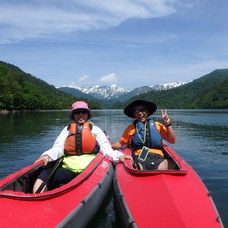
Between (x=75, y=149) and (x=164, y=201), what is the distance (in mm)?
2731

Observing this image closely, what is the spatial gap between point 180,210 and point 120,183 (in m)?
1.82

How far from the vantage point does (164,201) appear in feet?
→ 14.3

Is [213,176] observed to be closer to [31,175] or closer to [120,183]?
[120,183]

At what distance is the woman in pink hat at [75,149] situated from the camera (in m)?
5.86

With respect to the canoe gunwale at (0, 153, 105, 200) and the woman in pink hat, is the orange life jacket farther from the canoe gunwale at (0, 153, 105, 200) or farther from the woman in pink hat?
the canoe gunwale at (0, 153, 105, 200)

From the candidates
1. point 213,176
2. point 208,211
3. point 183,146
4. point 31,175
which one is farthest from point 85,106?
point 183,146

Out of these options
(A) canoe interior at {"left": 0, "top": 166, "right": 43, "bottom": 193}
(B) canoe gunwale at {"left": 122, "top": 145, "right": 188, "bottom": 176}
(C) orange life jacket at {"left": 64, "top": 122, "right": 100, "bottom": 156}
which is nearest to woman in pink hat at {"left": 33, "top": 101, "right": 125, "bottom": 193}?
(C) orange life jacket at {"left": 64, "top": 122, "right": 100, "bottom": 156}

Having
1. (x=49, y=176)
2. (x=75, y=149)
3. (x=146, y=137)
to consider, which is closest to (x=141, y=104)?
(x=146, y=137)

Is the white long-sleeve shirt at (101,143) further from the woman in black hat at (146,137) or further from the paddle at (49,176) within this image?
the woman in black hat at (146,137)

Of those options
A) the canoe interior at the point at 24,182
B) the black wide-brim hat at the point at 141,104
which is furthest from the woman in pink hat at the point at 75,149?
the black wide-brim hat at the point at 141,104

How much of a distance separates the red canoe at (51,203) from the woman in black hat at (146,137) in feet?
4.78

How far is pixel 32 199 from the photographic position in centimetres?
413

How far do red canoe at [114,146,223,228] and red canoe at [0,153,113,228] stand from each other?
2.07ft

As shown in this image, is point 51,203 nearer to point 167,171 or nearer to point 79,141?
point 79,141
